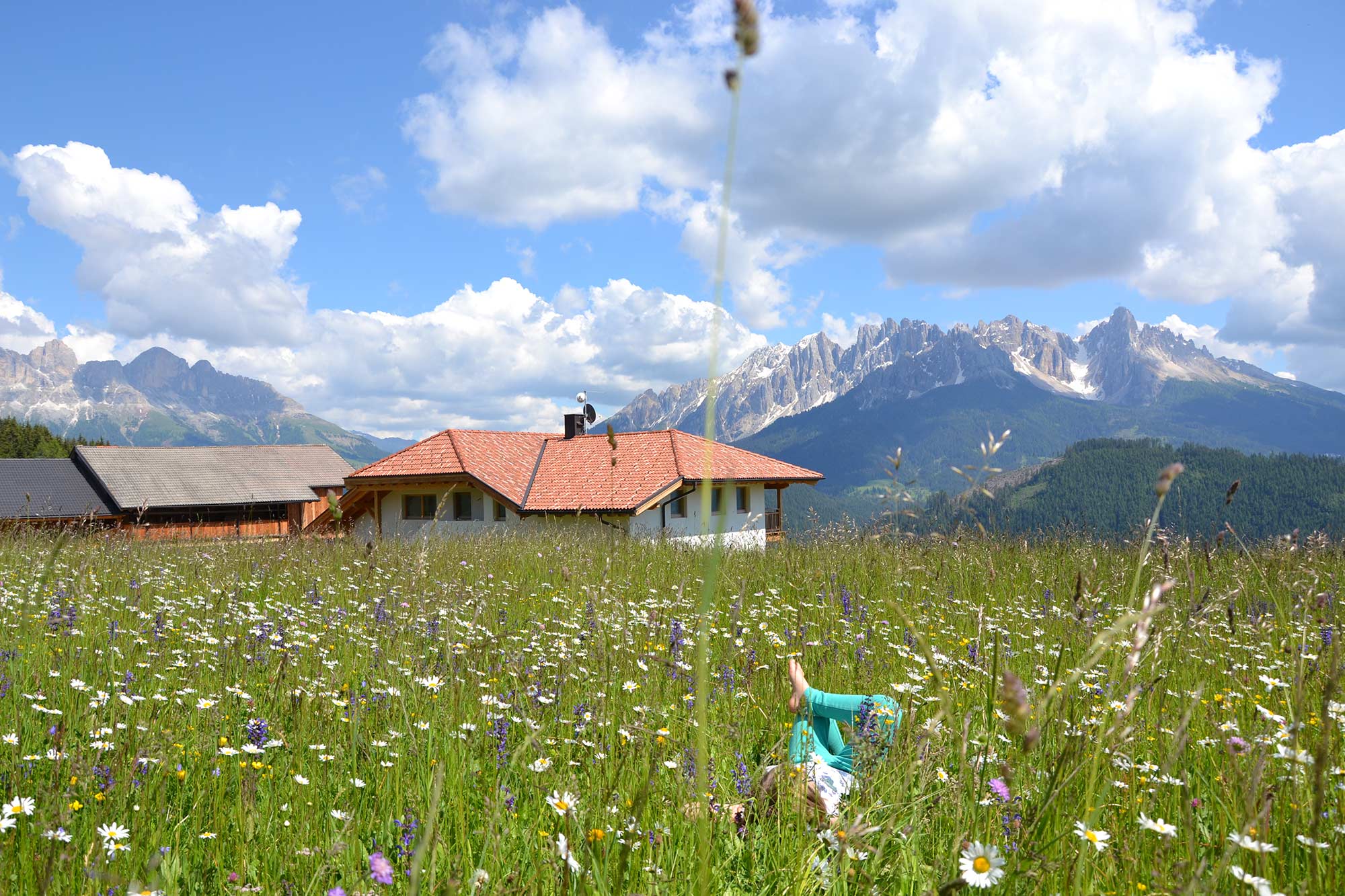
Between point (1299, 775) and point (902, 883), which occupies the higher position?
point (1299, 775)

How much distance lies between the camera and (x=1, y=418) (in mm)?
81438

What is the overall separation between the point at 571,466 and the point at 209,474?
124 feet

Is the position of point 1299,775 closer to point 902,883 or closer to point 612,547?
point 902,883

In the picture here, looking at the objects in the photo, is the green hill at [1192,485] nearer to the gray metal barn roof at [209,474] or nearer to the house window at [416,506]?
the gray metal barn roof at [209,474]

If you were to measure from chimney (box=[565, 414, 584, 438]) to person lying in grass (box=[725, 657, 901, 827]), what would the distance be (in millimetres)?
35977

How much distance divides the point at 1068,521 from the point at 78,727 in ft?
32.2

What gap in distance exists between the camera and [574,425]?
39.8 metres

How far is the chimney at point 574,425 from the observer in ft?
130

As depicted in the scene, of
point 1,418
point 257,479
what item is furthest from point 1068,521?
point 1,418

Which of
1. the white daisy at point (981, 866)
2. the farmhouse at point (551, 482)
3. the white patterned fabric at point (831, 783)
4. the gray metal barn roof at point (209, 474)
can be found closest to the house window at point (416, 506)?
the farmhouse at point (551, 482)

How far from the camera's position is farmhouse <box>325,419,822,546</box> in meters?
32.0

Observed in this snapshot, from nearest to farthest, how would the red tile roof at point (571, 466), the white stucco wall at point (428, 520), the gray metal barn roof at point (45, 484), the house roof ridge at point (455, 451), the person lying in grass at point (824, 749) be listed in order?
the person lying in grass at point (824, 749), the house roof ridge at point (455, 451), the red tile roof at point (571, 466), the white stucco wall at point (428, 520), the gray metal barn roof at point (45, 484)

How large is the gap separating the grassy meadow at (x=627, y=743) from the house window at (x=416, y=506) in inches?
1119

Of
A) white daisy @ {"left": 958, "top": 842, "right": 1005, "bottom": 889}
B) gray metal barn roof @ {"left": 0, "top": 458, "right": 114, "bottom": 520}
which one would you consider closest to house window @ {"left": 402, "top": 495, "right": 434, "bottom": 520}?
gray metal barn roof @ {"left": 0, "top": 458, "right": 114, "bottom": 520}
